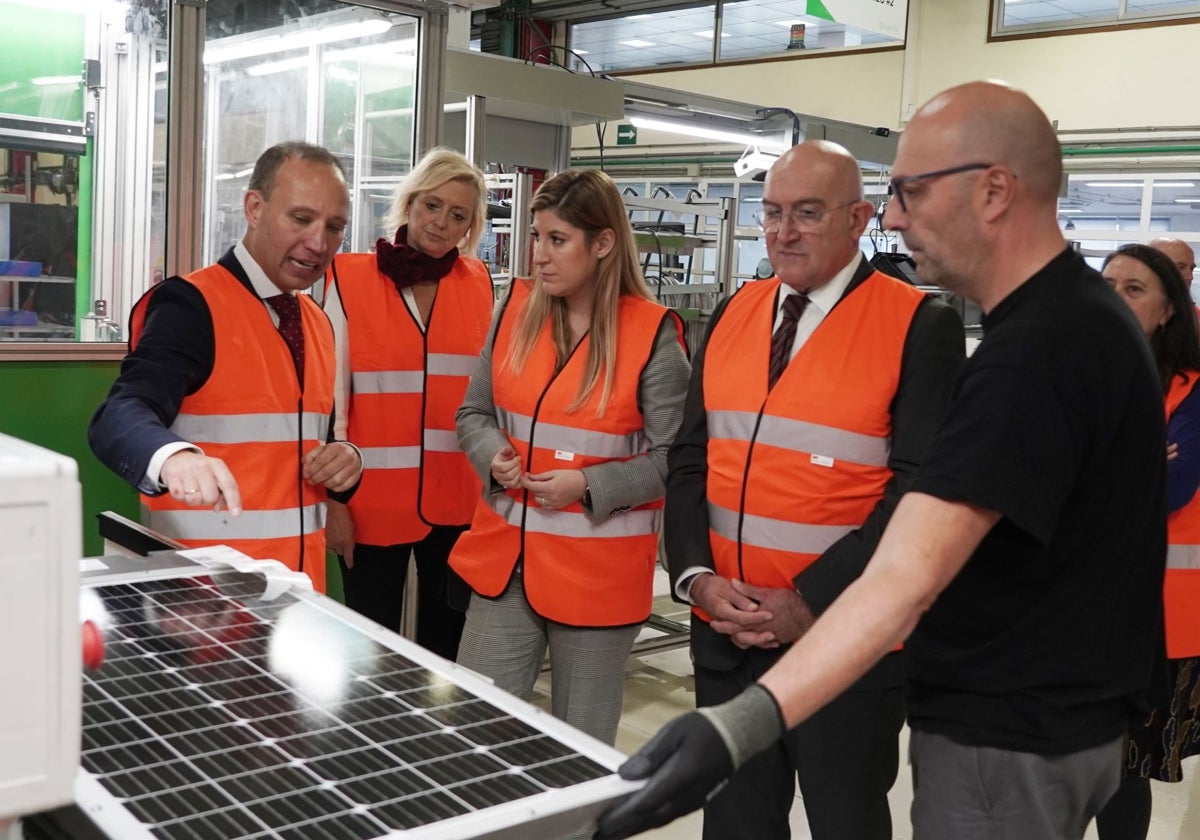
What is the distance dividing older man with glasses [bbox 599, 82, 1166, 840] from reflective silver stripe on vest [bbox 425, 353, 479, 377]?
151cm

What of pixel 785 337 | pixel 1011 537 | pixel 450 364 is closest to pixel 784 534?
pixel 785 337

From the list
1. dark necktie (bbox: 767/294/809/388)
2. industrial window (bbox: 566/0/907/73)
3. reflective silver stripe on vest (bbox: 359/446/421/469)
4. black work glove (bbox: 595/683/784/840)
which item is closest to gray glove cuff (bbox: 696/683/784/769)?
black work glove (bbox: 595/683/784/840)

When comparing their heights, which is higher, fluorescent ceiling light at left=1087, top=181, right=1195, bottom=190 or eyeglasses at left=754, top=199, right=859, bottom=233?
fluorescent ceiling light at left=1087, top=181, right=1195, bottom=190

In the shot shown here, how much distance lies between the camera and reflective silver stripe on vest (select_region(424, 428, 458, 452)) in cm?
276

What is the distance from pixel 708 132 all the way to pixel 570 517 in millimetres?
4269

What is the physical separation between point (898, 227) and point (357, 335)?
1540 millimetres

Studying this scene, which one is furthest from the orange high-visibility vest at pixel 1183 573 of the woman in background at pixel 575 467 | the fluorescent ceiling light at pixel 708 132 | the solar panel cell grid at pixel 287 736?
the fluorescent ceiling light at pixel 708 132

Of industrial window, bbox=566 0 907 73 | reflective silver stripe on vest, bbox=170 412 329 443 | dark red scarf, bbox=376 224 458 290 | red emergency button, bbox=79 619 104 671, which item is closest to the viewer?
red emergency button, bbox=79 619 104 671

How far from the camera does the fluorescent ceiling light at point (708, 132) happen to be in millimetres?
5805

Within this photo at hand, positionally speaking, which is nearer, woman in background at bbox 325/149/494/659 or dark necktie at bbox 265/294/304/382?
Result: dark necktie at bbox 265/294/304/382

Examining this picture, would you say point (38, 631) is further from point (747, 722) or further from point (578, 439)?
point (578, 439)

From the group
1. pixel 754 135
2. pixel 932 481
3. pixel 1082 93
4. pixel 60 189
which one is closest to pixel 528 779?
pixel 932 481

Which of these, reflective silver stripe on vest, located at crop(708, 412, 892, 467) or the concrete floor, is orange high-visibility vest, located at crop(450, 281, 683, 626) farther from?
the concrete floor

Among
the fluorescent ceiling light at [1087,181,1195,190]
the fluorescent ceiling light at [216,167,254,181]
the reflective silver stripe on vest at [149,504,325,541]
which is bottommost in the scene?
the reflective silver stripe on vest at [149,504,325,541]
